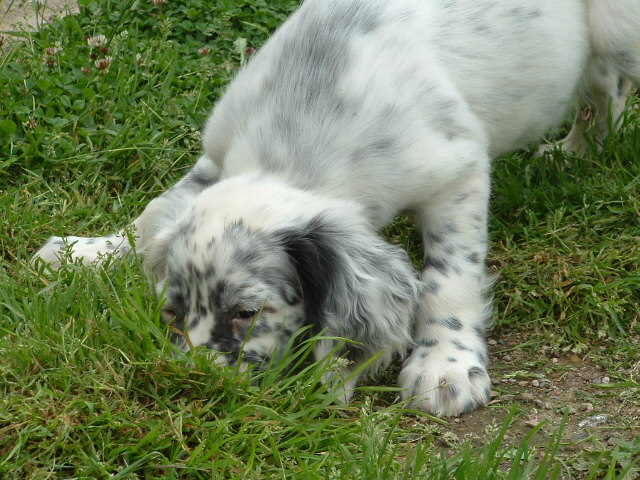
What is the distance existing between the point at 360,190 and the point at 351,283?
439mm

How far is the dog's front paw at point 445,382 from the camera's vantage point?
386 cm

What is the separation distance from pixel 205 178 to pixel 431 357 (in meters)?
1.36

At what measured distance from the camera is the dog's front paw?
12.7 feet

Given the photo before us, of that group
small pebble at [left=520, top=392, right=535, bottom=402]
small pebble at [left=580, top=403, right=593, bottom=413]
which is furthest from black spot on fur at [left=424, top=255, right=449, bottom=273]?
small pebble at [left=580, top=403, right=593, bottom=413]

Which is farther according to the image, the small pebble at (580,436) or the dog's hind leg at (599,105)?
the dog's hind leg at (599,105)

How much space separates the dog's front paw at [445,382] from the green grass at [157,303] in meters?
0.09

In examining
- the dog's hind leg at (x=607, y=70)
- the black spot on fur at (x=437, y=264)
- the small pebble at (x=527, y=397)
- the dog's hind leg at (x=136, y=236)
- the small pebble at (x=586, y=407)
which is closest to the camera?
the small pebble at (x=586, y=407)

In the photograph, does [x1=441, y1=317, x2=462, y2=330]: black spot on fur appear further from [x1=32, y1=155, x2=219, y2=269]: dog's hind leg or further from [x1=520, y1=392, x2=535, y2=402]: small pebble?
[x1=32, y1=155, x2=219, y2=269]: dog's hind leg

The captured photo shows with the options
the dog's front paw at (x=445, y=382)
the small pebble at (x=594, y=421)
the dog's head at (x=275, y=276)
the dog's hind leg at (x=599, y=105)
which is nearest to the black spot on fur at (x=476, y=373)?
the dog's front paw at (x=445, y=382)

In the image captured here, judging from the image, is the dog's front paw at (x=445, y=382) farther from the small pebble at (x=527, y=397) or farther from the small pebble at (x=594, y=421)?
the small pebble at (x=594, y=421)

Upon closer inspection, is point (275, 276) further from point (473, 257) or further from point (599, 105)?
point (599, 105)

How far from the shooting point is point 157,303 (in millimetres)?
3805

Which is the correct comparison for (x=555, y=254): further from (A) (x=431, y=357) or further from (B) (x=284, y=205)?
(B) (x=284, y=205)

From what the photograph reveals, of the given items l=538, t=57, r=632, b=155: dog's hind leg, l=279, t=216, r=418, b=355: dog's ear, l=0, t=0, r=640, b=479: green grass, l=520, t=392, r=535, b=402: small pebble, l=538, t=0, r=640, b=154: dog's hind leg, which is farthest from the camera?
l=538, t=57, r=632, b=155: dog's hind leg
